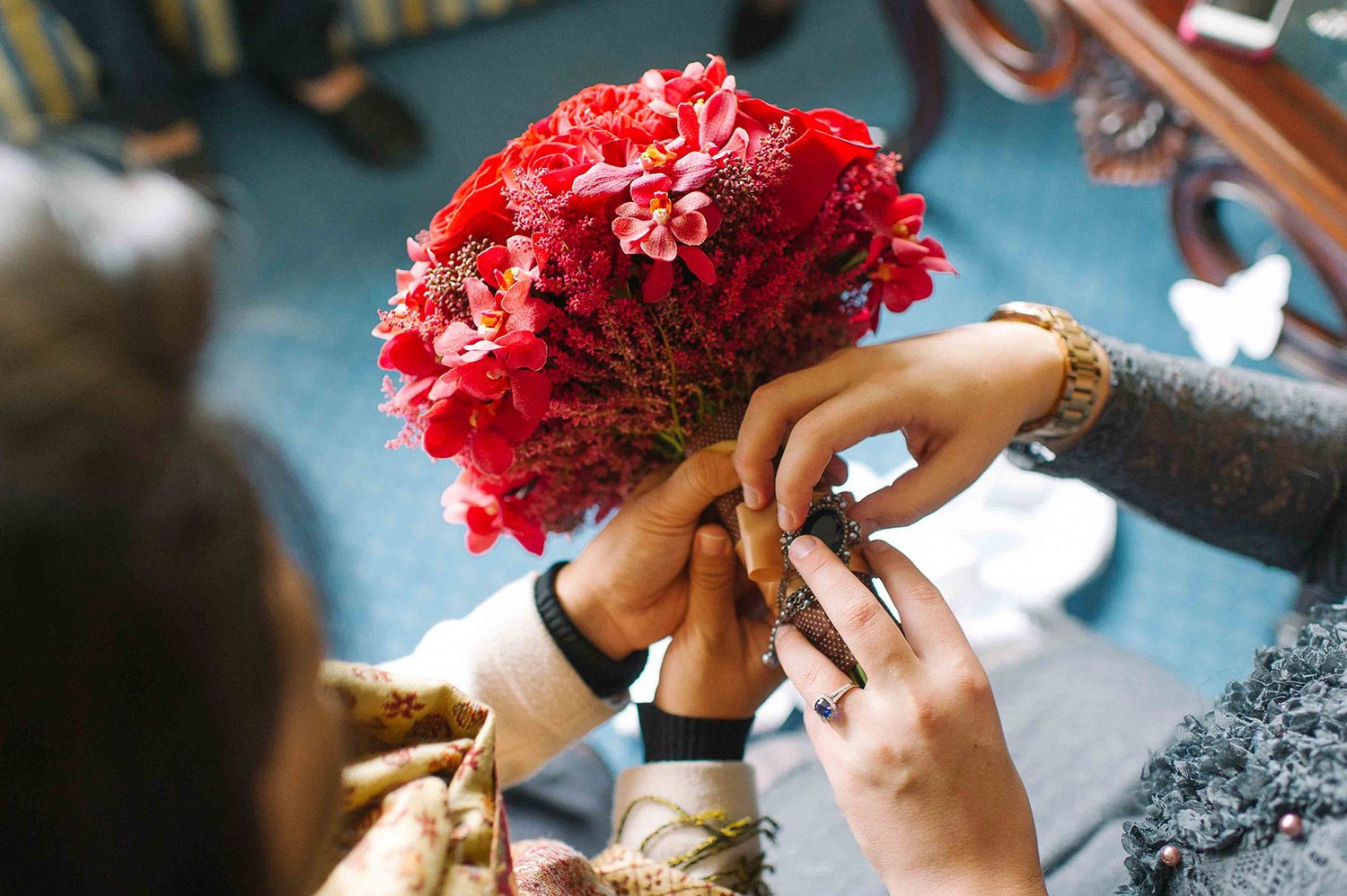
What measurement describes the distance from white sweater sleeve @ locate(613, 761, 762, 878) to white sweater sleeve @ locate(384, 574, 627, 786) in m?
0.08

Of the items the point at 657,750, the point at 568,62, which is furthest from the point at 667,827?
the point at 568,62

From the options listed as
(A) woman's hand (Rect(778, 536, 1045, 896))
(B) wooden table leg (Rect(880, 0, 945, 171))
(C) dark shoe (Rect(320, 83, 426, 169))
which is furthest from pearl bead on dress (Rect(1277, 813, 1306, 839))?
(C) dark shoe (Rect(320, 83, 426, 169))

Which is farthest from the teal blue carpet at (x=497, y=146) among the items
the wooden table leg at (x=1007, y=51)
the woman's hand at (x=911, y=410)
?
the woman's hand at (x=911, y=410)

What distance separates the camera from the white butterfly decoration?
139cm

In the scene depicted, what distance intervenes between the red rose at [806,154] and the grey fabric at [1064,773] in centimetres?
51

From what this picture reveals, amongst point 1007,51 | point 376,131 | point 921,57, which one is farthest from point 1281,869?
point 376,131

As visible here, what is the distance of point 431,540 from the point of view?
158 cm

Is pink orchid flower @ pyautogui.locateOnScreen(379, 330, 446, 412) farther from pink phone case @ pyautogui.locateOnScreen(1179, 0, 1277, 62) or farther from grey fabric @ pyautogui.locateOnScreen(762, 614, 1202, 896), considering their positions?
pink phone case @ pyautogui.locateOnScreen(1179, 0, 1277, 62)

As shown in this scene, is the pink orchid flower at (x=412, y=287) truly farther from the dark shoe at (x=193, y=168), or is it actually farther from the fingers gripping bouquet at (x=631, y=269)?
the dark shoe at (x=193, y=168)

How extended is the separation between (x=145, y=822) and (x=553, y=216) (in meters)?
0.39

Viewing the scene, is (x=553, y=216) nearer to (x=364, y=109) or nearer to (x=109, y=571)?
(x=109, y=571)

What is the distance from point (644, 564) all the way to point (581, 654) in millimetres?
101

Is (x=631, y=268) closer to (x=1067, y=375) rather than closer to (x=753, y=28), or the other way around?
(x=1067, y=375)

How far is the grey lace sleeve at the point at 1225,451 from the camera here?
812mm
